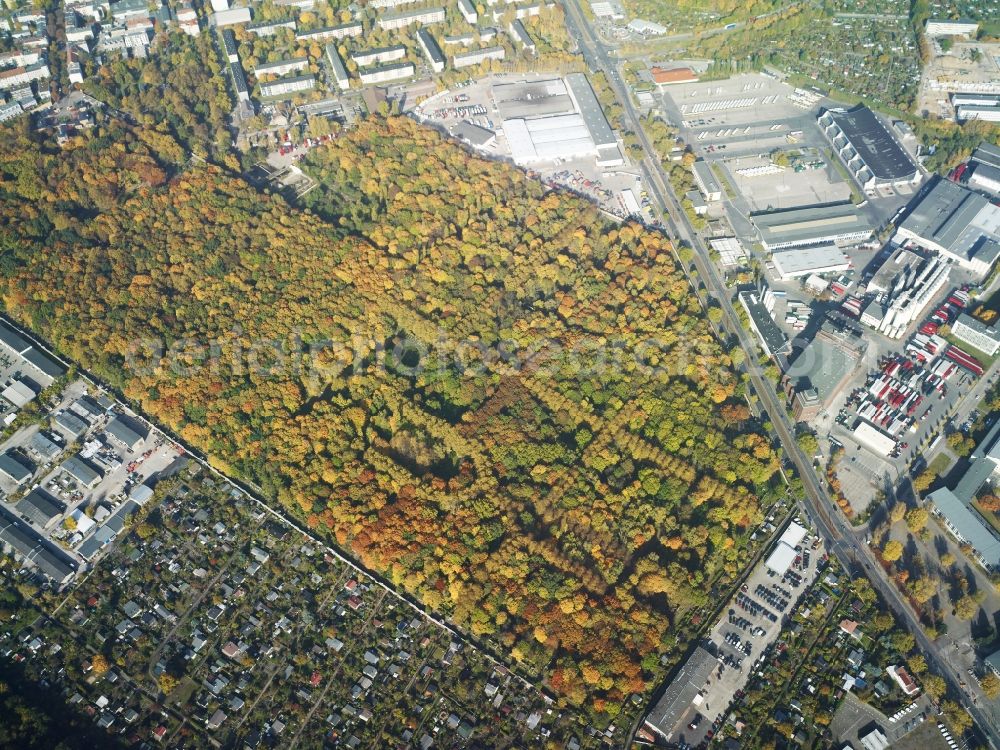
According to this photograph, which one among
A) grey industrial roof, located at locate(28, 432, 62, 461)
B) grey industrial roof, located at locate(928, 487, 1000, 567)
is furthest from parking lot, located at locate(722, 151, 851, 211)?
grey industrial roof, located at locate(28, 432, 62, 461)

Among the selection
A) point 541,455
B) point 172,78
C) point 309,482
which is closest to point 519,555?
point 541,455

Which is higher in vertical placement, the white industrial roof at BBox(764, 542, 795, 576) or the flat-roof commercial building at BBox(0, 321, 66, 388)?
the flat-roof commercial building at BBox(0, 321, 66, 388)

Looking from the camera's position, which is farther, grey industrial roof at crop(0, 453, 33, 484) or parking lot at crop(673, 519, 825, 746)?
grey industrial roof at crop(0, 453, 33, 484)

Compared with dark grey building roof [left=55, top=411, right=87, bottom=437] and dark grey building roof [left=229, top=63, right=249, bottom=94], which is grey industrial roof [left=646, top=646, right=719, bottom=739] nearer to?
dark grey building roof [left=55, top=411, right=87, bottom=437]

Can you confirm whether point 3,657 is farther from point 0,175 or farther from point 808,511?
point 808,511

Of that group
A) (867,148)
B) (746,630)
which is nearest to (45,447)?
(746,630)

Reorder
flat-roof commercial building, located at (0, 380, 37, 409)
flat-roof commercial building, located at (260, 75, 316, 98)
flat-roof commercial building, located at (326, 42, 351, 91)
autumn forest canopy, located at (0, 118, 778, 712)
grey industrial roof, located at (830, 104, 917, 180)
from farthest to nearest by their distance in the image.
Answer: flat-roof commercial building, located at (326, 42, 351, 91) < flat-roof commercial building, located at (260, 75, 316, 98) < grey industrial roof, located at (830, 104, 917, 180) < flat-roof commercial building, located at (0, 380, 37, 409) < autumn forest canopy, located at (0, 118, 778, 712)
